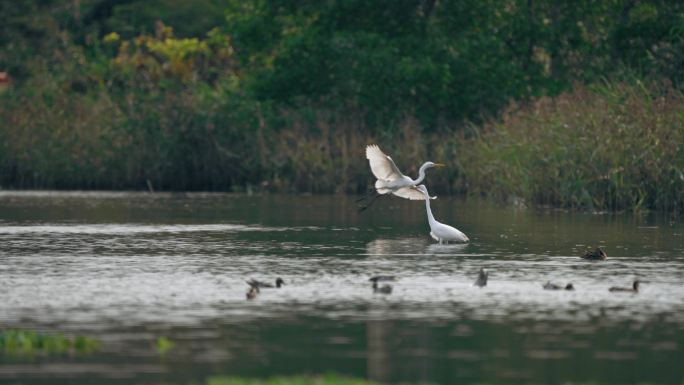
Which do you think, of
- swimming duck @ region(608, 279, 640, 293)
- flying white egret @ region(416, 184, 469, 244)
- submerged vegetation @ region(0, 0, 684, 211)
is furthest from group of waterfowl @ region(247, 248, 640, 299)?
submerged vegetation @ region(0, 0, 684, 211)

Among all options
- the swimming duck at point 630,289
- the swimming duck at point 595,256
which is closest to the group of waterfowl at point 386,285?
the swimming duck at point 630,289

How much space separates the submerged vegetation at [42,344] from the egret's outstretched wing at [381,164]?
43.8 ft

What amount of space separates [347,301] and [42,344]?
4.27 meters

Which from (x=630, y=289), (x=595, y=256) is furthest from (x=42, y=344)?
(x=595, y=256)

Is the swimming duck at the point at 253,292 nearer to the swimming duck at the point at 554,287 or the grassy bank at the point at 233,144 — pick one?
the swimming duck at the point at 554,287

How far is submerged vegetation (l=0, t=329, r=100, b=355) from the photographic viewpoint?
1349 cm

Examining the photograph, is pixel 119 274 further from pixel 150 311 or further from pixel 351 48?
pixel 351 48

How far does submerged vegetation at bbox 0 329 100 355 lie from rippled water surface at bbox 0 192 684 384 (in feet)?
0.53

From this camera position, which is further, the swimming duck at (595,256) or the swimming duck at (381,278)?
the swimming duck at (595,256)

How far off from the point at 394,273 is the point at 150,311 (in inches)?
182

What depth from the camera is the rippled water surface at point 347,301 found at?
13023 millimetres

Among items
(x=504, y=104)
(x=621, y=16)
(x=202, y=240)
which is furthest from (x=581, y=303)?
(x=621, y=16)

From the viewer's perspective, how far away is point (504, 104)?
1793 inches

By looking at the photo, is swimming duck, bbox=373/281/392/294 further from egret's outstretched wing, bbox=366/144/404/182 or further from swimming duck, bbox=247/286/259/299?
egret's outstretched wing, bbox=366/144/404/182
